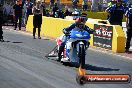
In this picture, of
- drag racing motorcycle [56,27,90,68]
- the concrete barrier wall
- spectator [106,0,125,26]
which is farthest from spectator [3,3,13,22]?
drag racing motorcycle [56,27,90,68]

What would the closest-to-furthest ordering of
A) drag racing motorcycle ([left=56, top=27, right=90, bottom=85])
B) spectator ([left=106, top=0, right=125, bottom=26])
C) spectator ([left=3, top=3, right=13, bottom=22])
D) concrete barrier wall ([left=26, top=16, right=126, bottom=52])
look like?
1. drag racing motorcycle ([left=56, top=27, right=90, bottom=85])
2. concrete barrier wall ([left=26, top=16, right=126, bottom=52])
3. spectator ([left=106, top=0, right=125, bottom=26])
4. spectator ([left=3, top=3, right=13, bottom=22])

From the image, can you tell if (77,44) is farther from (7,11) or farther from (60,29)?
(7,11)

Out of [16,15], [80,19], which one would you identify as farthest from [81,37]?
[16,15]

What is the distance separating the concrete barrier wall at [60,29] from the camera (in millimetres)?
17906

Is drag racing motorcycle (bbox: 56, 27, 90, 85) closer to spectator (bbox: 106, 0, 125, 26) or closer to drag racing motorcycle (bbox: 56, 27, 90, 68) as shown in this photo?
drag racing motorcycle (bbox: 56, 27, 90, 68)

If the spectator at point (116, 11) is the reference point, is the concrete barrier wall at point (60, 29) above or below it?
below

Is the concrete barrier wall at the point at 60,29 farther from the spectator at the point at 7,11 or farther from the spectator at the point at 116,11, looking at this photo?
the spectator at the point at 7,11

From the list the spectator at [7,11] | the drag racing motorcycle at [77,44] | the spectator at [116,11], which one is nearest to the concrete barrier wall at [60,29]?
the spectator at [116,11]

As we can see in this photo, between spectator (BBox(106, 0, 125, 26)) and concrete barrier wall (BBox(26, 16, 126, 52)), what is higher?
spectator (BBox(106, 0, 125, 26))

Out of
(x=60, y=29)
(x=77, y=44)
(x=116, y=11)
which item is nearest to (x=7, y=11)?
(x=60, y=29)

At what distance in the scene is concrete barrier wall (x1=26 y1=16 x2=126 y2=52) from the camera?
1791 cm

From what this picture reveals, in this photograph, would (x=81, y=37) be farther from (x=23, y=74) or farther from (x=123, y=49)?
(x=123, y=49)

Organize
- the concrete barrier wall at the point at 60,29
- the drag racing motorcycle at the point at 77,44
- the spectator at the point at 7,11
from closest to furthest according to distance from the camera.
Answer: the drag racing motorcycle at the point at 77,44 → the concrete barrier wall at the point at 60,29 → the spectator at the point at 7,11

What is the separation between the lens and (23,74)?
36.8 feet
